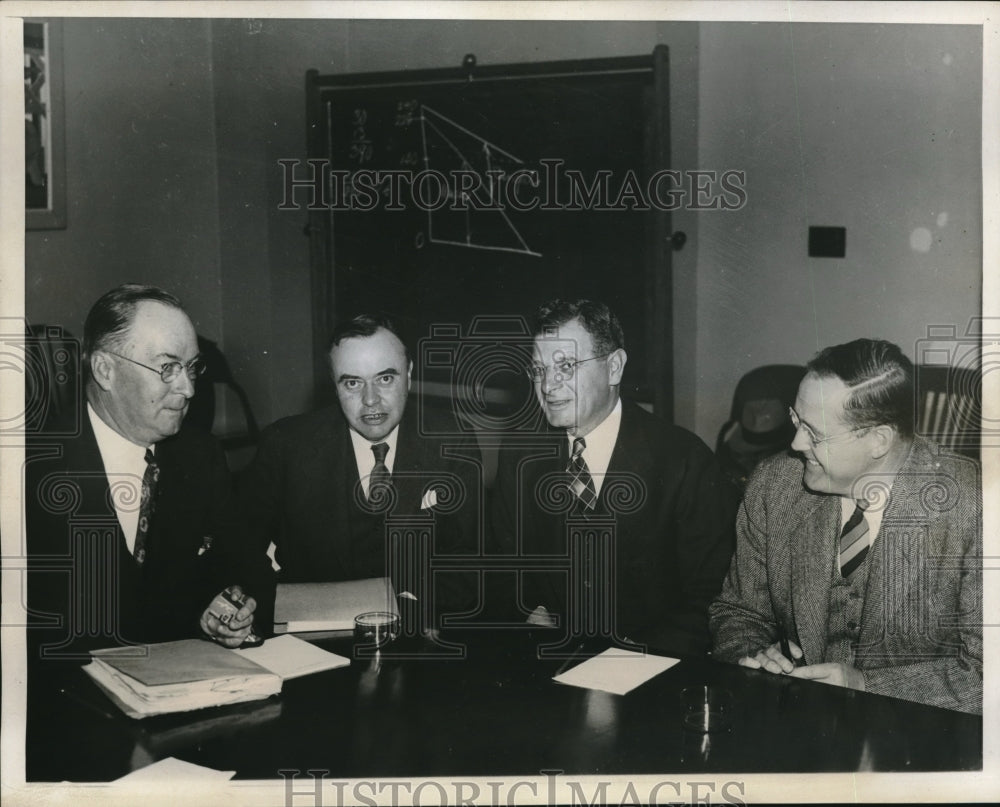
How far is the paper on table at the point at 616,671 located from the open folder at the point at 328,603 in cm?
46

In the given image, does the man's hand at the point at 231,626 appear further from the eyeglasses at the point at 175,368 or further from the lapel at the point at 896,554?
the lapel at the point at 896,554

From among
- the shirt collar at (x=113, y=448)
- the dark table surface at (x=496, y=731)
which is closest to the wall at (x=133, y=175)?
the shirt collar at (x=113, y=448)

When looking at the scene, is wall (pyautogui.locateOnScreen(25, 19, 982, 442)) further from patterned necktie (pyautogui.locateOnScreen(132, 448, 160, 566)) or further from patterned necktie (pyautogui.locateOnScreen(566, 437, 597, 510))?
patterned necktie (pyautogui.locateOnScreen(566, 437, 597, 510))

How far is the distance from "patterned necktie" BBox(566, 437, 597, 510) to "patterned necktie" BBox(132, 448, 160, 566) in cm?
90

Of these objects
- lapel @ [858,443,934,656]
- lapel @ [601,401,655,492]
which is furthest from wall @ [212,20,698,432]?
lapel @ [858,443,934,656]

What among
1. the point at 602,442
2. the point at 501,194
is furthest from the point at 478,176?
the point at 602,442

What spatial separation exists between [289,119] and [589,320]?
2.60ft

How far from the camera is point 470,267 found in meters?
1.95

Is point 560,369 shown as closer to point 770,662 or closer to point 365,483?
point 365,483

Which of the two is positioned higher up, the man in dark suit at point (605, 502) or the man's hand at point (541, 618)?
the man in dark suit at point (605, 502)

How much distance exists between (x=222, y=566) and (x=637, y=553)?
911 mm

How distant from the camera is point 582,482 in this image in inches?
75.9

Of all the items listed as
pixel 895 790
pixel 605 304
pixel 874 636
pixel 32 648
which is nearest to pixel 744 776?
pixel 895 790

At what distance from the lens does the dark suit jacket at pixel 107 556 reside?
1.82 meters
